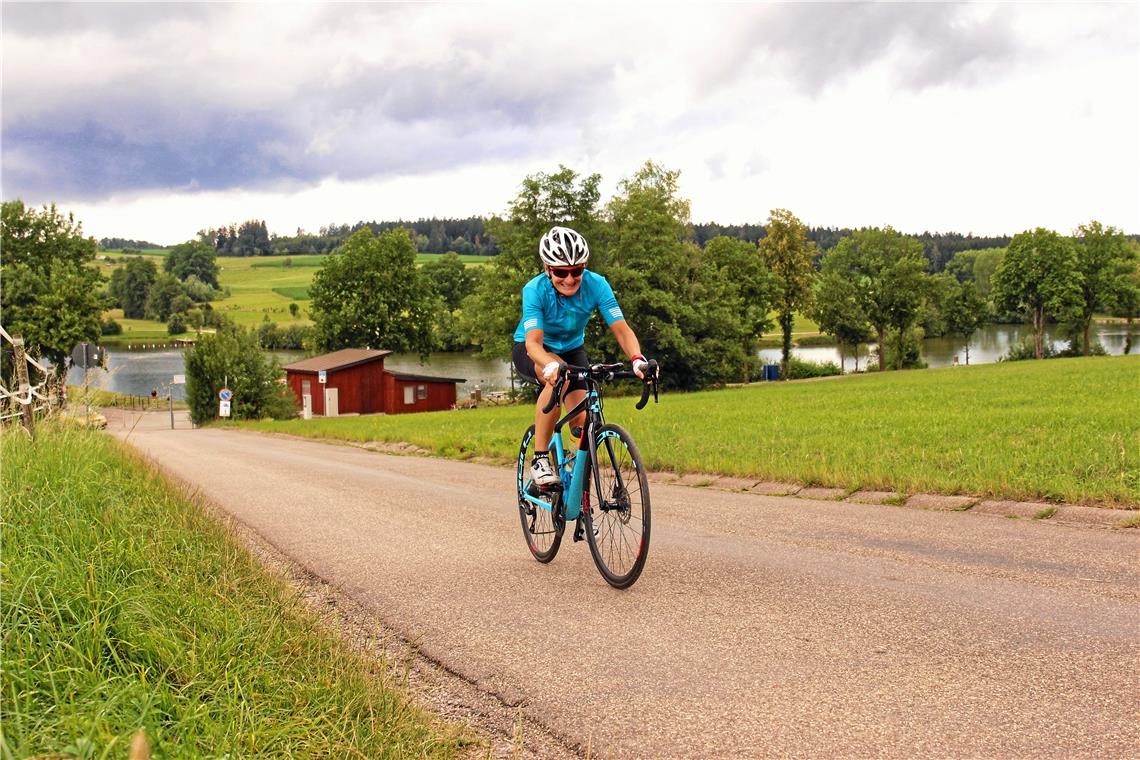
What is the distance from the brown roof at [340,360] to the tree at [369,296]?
347 inches

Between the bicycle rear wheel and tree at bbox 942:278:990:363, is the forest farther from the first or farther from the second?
the bicycle rear wheel

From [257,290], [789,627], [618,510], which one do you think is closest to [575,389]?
[618,510]

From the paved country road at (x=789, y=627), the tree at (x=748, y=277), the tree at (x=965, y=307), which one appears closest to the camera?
the paved country road at (x=789, y=627)

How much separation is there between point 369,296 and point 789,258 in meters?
32.7

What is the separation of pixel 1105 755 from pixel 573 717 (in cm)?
177

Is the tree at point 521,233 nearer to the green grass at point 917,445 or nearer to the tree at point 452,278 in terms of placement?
the green grass at point 917,445

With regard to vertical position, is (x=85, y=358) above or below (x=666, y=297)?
below

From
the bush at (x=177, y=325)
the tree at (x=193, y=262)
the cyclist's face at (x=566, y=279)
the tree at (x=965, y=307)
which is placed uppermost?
the tree at (x=193, y=262)

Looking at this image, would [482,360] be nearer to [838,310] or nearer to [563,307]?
[838,310]

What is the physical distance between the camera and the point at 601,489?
5.36 metres

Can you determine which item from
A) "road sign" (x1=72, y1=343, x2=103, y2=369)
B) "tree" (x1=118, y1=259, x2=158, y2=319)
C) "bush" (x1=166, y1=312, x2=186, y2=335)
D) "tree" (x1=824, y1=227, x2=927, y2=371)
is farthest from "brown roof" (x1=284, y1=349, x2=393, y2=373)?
"tree" (x1=118, y1=259, x2=158, y2=319)

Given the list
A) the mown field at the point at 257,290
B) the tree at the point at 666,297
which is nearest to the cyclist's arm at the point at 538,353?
the tree at the point at 666,297

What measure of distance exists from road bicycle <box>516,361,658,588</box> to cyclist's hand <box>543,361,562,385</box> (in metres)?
Result: 0.12

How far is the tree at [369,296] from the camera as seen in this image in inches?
2825
